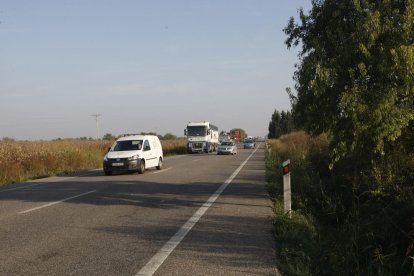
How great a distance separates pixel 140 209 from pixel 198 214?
63.8 inches

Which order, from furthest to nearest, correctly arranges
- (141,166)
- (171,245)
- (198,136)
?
(198,136)
(141,166)
(171,245)

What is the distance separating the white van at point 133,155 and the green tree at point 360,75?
11.5 m

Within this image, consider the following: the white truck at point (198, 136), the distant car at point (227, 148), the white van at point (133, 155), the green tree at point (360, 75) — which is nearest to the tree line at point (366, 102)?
the green tree at point (360, 75)

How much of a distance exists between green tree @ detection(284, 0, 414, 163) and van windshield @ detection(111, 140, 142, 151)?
1258cm

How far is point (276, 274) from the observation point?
566 centimetres

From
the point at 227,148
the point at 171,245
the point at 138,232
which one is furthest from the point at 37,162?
the point at 227,148

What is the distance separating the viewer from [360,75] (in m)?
10.0

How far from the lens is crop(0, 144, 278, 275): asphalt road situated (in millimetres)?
6090

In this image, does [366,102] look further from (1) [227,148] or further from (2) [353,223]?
(1) [227,148]

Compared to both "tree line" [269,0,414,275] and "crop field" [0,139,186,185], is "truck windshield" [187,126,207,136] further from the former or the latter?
"tree line" [269,0,414,275]

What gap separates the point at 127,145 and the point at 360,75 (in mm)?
14545

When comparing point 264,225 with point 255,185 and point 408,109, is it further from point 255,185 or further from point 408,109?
point 255,185

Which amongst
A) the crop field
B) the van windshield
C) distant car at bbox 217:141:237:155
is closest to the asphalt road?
the van windshield

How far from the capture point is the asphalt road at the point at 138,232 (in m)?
6.09
